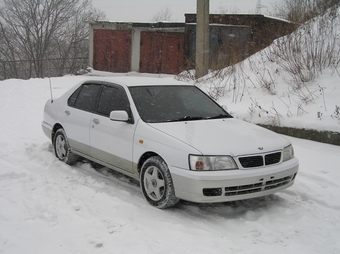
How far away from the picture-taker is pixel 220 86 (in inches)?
391

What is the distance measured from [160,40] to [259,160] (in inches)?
658

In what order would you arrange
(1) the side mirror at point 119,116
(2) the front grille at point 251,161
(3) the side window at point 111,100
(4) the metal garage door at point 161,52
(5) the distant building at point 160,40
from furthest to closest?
(4) the metal garage door at point 161,52 → (5) the distant building at point 160,40 → (3) the side window at point 111,100 → (1) the side mirror at point 119,116 → (2) the front grille at point 251,161

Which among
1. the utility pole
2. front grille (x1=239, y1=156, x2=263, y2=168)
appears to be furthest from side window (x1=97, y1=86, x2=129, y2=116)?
the utility pole

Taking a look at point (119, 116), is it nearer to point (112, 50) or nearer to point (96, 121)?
point (96, 121)

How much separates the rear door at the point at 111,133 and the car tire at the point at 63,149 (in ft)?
2.45

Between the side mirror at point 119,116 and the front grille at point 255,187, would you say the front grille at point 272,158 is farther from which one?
the side mirror at point 119,116

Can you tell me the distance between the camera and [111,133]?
505cm

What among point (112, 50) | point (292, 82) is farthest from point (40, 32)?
point (292, 82)

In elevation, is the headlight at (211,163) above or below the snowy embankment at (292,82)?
below

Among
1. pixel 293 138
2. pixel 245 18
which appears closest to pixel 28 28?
pixel 245 18

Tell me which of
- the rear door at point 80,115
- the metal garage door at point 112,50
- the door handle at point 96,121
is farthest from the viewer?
the metal garage door at point 112,50

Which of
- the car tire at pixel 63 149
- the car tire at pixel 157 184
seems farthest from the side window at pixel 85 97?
the car tire at pixel 157 184

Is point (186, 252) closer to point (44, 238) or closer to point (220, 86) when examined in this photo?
point (44, 238)

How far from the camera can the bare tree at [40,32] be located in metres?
37.3
